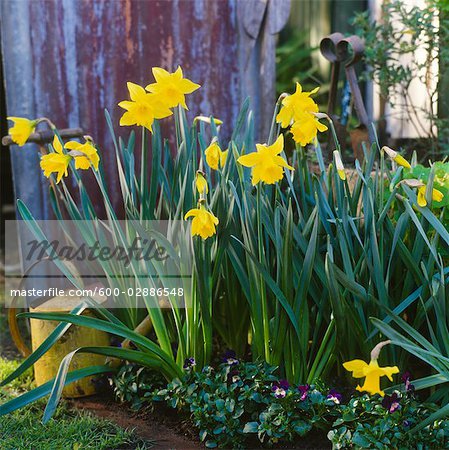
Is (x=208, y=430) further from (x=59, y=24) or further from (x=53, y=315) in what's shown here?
(x=59, y=24)

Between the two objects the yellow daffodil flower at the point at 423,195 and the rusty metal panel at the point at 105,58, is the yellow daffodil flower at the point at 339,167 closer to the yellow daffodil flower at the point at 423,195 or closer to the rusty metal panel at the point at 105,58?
the yellow daffodil flower at the point at 423,195

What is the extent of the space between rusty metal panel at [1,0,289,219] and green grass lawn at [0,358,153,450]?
50.3 inches

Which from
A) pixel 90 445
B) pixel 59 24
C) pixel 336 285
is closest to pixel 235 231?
pixel 336 285

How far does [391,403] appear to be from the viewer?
201 centimetres

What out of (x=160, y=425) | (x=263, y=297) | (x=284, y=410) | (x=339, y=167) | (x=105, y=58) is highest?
(x=105, y=58)

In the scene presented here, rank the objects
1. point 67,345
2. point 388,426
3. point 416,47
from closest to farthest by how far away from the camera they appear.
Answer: point 388,426 < point 67,345 < point 416,47

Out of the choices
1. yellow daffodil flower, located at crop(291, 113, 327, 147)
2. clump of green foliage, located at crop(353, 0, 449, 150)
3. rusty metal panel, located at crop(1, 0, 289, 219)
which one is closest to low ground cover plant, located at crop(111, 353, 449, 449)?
yellow daffodil flower, located at crop(291, 113, 327, 147)

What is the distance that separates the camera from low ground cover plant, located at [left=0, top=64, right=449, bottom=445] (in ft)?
6.81

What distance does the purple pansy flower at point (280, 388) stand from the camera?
2.11m

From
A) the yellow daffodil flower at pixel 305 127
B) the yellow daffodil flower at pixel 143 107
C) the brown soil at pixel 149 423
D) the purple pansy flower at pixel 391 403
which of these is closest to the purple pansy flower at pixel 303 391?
the purple pansy flower at pixel 391 403

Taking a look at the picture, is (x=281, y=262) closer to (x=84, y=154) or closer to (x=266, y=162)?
(x=266, y=162)

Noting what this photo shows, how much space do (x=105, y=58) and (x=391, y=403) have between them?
2174mm

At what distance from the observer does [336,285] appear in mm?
2064

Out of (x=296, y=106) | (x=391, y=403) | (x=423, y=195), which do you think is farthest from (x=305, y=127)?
(x=391, y=403)
